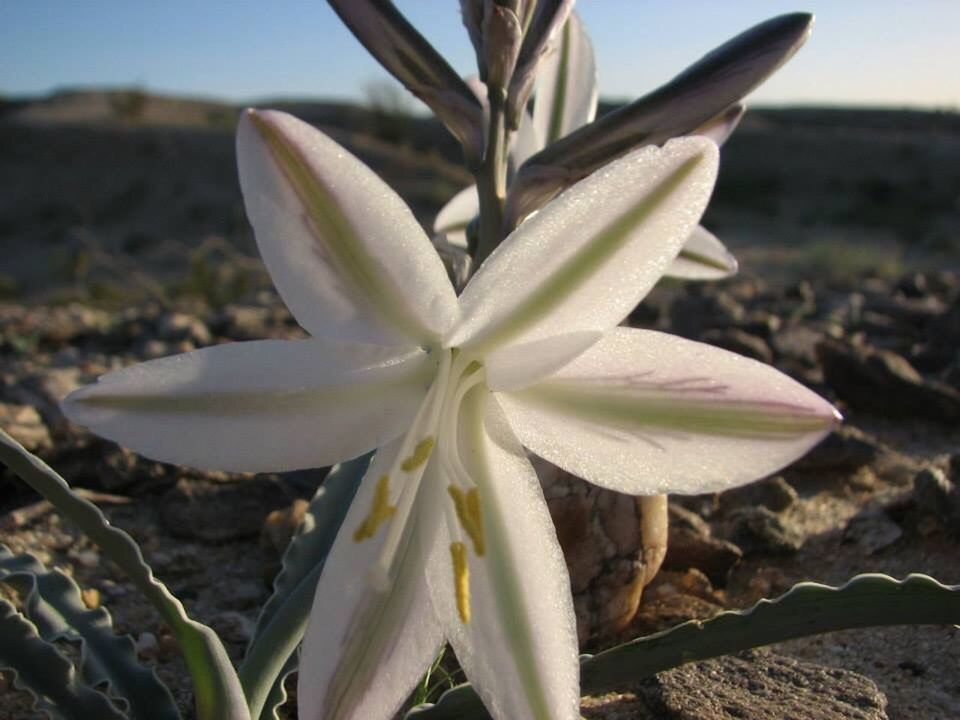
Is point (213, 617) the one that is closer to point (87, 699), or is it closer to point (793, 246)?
point (87, 699)

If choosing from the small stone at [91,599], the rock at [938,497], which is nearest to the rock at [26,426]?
the small stone at [91,599]

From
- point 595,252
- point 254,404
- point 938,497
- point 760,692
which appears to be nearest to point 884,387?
point 938,497

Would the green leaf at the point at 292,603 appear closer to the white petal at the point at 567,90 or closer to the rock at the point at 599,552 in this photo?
the rock at the point at 599,552

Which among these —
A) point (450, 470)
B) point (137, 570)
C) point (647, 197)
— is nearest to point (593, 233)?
point (647, 197)

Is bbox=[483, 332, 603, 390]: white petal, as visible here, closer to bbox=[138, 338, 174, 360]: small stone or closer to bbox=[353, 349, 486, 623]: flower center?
bbox=[353, 349, 486, 623]: flower center

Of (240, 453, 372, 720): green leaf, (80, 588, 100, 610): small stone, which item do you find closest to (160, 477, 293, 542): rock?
(80, 588, 100, 610): small stone

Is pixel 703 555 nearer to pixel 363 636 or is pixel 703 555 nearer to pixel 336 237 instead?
pixel 363 636

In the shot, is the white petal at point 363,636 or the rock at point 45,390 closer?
the white petal at point 363,636
